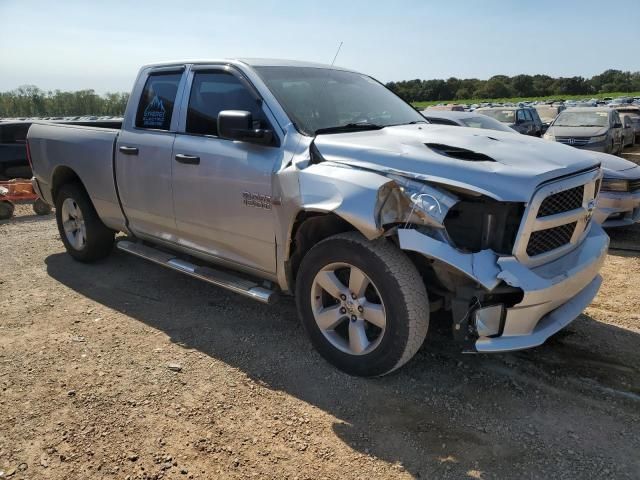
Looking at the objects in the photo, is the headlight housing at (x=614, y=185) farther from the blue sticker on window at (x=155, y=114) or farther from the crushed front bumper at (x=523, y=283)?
the blue sticker on window at (x=155, y=114)

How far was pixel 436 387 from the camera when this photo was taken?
124 inches

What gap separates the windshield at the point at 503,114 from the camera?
575 inches

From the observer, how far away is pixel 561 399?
118 inches

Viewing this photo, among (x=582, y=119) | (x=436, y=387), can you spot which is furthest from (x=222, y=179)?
(x=582, y=119)

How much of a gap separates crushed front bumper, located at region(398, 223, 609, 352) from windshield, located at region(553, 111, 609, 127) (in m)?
11.3

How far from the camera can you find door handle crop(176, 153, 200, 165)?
3.85 metres

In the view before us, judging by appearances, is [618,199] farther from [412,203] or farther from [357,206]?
[357,206]

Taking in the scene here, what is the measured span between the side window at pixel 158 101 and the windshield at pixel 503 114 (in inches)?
481

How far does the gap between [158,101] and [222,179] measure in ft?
4.21

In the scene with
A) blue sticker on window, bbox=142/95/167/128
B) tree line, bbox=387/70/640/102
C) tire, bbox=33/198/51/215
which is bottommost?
tire, bbox=33/198/51/215

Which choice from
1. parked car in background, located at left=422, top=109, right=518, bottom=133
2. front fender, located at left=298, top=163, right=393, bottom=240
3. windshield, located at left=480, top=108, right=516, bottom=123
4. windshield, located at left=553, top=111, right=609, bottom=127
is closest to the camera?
front fender, located at left=298, top=163, right=393, bottom=240

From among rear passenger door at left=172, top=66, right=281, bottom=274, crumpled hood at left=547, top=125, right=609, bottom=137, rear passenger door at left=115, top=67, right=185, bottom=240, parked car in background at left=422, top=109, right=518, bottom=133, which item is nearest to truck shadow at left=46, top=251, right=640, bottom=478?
rear passenger door at left=172, top=66, right=281, bottom=274

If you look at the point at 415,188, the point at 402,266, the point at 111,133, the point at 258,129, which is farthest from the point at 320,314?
the point at 111,133

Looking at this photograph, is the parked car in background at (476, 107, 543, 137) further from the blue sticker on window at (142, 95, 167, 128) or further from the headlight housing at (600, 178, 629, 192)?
the blue sticker on window at (142, 95, 167, 128)
